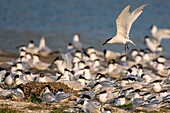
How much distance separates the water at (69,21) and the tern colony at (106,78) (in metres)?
2.05

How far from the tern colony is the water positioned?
2.05m

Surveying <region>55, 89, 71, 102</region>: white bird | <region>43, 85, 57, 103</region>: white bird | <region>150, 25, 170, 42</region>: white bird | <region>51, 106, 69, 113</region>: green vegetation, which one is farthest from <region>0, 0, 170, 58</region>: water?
<region>51, 106, 69, 113</region>: green vegetation

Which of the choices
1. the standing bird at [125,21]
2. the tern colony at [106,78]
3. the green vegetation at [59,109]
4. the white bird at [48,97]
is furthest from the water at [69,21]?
the green vegetation at [59,109]

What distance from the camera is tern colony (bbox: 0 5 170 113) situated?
32.4ft

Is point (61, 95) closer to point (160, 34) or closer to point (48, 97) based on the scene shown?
point (48, 97)

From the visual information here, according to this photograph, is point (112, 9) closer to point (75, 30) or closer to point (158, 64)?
point (75, 30)

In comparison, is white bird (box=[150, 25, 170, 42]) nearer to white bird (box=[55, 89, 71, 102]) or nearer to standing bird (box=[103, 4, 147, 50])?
standing bird (box=[103, 4, 147, 50])

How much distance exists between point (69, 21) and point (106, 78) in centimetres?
1113

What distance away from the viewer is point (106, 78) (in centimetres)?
1270

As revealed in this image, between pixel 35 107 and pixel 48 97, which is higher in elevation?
pixel 48 97

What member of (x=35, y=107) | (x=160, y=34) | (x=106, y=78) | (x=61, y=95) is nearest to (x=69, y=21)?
(x=160, y=34)

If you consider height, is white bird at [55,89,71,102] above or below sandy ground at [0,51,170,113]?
above

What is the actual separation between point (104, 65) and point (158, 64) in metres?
1.83

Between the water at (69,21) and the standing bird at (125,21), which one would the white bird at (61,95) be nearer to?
the standing bird at (125,21)
